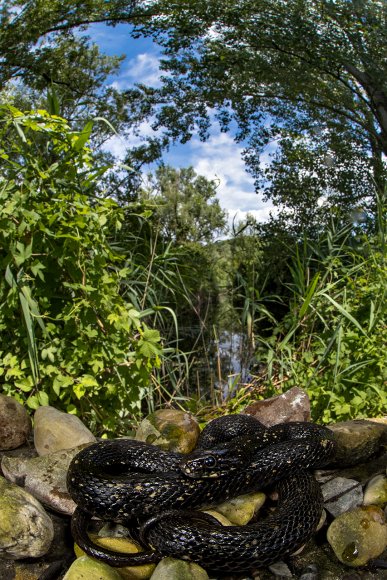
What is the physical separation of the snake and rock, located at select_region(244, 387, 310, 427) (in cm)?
47

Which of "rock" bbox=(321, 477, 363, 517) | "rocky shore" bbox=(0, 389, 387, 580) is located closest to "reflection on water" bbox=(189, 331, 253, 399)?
"rocky shore" bbox=(0, 389, 387, 580)

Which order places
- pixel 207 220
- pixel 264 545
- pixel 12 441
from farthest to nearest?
pixel 207 220, pixel 12 441, pixel 264 545

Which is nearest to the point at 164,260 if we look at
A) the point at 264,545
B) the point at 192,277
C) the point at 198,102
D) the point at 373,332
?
the point at 192,277

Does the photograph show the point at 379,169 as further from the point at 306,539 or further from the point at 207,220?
the point at 306,539

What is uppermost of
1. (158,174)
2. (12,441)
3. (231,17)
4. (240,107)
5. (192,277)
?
(231,17)

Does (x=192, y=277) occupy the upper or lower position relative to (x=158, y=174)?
lower

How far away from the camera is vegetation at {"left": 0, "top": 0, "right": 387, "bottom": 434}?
9.30ft

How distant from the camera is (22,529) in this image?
1.92m

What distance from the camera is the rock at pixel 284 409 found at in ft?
9.55

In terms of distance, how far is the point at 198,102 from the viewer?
5.91m

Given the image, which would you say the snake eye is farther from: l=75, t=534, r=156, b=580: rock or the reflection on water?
the reflection on water

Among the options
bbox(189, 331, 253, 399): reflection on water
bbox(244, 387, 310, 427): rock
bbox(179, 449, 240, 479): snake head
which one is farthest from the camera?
bbox(189, 331, 253, 399): reflection on water

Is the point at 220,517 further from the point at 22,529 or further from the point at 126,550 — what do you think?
the point at 22,529

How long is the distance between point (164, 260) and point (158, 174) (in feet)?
6.18
